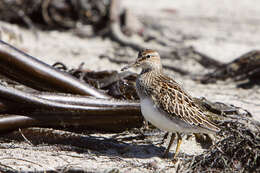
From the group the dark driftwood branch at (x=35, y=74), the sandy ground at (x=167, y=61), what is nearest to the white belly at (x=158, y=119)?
the sandy ground at (x=167, y=61)

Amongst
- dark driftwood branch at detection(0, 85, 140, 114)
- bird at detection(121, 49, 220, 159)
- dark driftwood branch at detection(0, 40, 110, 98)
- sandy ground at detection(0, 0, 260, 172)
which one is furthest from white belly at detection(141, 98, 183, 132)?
dark driftwood branch at detection(0, 40, 110, 98)

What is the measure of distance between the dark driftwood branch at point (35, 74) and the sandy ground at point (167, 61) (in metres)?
0.55

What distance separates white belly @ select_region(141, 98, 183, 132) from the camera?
13.6 ft

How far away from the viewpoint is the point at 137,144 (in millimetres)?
4586

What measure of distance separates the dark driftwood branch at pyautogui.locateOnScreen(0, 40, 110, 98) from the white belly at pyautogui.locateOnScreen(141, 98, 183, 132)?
2.72 feet

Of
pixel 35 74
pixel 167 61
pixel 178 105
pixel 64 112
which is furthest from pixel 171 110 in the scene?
pixel 167 61

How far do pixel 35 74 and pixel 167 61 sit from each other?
3595mm

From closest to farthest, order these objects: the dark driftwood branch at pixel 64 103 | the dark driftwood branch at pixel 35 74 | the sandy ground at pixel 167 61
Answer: the sandy ground at pixel 167 61 < the dark driftwood branch at pixel 64 103 < the dark driftwood branch at pixel 35 74

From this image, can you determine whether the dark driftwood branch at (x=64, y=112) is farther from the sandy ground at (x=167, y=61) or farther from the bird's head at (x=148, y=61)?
the bird's head at (x=148, y=61)

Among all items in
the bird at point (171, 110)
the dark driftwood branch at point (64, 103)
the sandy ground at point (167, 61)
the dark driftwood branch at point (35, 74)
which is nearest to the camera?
the sandy ground at point (167, 61)

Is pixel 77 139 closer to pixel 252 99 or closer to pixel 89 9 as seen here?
pixel 252 99

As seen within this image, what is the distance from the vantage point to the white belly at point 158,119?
415cm

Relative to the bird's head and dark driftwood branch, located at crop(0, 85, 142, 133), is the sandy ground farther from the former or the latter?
the bird's head

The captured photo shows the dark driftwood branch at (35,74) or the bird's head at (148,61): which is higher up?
the bird's head at (148,61)
